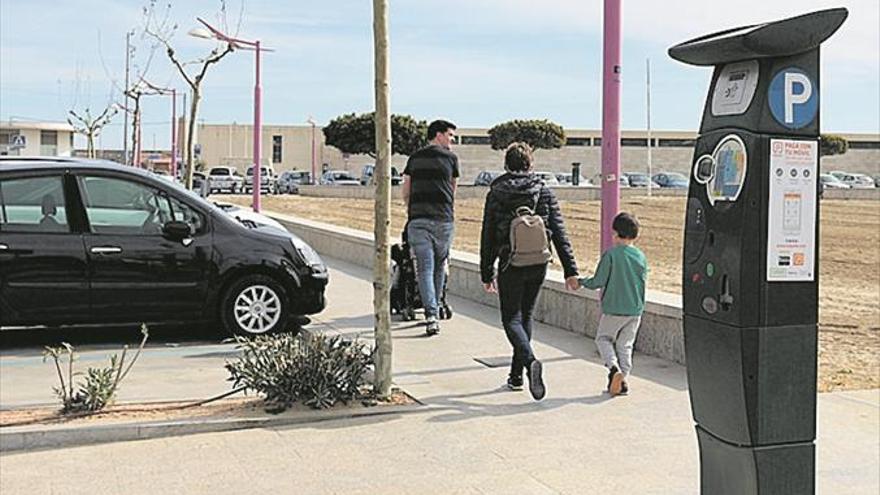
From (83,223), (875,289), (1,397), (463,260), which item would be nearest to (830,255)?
(875,289)

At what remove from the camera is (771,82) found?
392 centimetres

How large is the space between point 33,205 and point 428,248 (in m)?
3.45

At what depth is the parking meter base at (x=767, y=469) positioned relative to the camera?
13.0 feet

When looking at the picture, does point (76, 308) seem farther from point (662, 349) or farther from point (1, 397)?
point (662, 349)

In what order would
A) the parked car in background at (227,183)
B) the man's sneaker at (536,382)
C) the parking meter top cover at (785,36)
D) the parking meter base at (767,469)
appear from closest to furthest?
the parking meter top cover at (785,36) → the parking meter base at (767,469) → the man's sneaker at (536,382) → the parked car in background at (227,183)

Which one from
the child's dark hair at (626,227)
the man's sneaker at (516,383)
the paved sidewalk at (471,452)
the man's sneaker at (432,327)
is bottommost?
the paved sidewalk at (471,452)

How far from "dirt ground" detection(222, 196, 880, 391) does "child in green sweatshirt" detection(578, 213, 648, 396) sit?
1608 mm

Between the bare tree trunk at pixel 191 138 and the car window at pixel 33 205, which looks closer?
the car window at pixel 33 205

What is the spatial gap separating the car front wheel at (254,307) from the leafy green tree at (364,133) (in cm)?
6523

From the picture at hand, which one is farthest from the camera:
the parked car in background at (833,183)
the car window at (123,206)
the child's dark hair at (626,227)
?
the parked car in background at (833,183)

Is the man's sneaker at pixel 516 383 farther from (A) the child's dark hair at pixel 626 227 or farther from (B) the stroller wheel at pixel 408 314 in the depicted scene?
(B) the stroller wheel at pixel 408 314

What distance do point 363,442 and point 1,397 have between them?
113 inches

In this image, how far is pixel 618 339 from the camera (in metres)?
7.70

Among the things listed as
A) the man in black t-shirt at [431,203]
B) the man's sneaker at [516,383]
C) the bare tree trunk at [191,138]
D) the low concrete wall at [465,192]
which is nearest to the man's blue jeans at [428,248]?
the man in black t-shirt at [431,203]
